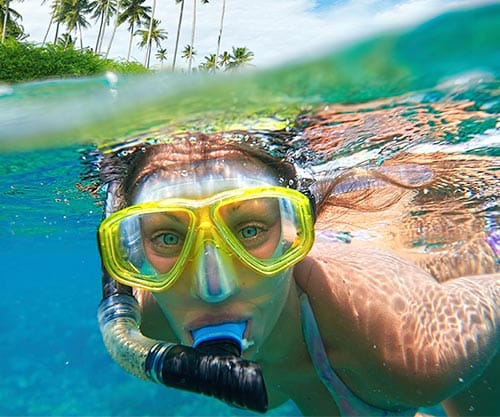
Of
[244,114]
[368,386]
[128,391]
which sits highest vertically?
[244,114]

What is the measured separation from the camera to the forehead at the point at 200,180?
13.8 feet

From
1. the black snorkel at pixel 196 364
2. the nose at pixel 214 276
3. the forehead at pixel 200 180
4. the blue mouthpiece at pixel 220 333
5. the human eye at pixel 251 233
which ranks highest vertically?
the forehead at pixel 200 180

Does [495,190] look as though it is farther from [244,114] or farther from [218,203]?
[218,203]

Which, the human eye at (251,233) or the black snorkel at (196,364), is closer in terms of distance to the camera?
the black snorkel at (196,364)

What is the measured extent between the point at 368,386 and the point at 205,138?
324cm

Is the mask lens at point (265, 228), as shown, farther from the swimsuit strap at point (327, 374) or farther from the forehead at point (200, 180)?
the swimsuit strap at point (327, 374)

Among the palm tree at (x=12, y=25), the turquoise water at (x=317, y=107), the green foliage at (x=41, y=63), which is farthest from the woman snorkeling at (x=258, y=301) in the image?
the palm tree at (x=12, y=25)

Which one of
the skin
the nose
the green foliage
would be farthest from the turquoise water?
the green foliage

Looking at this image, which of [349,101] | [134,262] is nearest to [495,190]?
[349,101]

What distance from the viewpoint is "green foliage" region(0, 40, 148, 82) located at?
36.6 m

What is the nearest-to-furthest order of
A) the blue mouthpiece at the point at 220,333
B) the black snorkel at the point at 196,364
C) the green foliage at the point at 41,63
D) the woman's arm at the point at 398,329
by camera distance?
the black snorkel at the point at 196,364 → the blue mouthpiece at the point at 220,333 → the woman's arm at the point at 398,329 → the green foliage at the point at 41,63

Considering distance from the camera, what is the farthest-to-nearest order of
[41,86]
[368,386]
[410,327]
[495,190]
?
[495,190] < [41,86] < [368,386] < [410,327]

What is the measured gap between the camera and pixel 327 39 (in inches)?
191

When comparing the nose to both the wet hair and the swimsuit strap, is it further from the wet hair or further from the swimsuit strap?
the swimsuit strap
